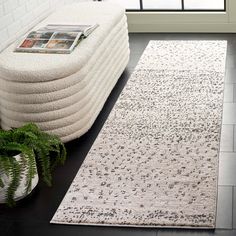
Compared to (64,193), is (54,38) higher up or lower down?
higher up

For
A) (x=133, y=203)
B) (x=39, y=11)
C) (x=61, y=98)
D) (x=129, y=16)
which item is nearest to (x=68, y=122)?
(x=61, y=98)

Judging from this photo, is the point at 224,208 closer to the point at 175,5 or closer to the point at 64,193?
the point at 64,193

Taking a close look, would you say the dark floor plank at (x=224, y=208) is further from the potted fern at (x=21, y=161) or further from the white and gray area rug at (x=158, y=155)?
the potted fern at (x=21, y=161)

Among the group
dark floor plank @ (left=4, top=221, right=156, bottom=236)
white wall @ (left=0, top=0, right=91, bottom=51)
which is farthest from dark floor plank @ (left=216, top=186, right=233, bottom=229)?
white wall @ (left=0, top=0, right=91, bottom=51)

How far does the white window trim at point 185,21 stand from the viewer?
475cm

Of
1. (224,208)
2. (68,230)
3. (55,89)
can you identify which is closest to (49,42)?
(55,89)

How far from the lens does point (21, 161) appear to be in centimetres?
255

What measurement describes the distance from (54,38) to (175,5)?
6.20 ft

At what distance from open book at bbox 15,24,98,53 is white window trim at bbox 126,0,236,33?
1.43 m

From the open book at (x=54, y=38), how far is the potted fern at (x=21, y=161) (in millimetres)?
683

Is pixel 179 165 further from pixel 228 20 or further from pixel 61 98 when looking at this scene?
pixel 228 20

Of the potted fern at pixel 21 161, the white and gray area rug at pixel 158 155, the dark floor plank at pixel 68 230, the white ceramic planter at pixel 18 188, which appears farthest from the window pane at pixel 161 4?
the dark floor plank at pixel 68 230

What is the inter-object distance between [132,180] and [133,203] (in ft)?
0.66

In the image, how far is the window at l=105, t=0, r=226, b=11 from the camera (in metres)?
4.88
